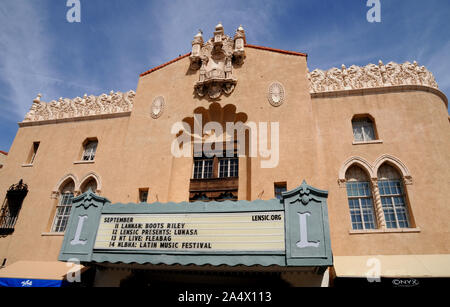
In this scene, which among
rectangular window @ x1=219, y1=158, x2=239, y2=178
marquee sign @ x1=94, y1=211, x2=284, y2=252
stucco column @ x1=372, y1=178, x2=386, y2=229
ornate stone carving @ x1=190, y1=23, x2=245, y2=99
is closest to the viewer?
marquee sign @ x1=94, y1=211, x2=284, y2=252

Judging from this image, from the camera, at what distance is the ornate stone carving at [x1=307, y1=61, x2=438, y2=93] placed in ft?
45.2

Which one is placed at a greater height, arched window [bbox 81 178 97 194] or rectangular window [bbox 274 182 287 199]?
arched window [bbox 81 178 97 194]

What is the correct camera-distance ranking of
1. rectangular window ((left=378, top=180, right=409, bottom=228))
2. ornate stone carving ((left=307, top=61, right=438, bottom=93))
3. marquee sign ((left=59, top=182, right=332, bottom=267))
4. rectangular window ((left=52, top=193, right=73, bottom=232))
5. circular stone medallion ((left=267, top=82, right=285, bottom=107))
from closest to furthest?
marquee sign ((left=59, top=182, right=332, bottom=267)) → rectangular window ((left=378, top=180, right=409, bottom=228)) → ornate stone carving ((left=307, top=61, right=438, bottom=93)) → circular stone medallion ((left=267, top=82, right=285, bottom=107)) → rectangular window ((left=52, top=193, right=73, bottom=232))

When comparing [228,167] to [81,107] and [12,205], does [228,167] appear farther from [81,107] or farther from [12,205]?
[12,205]

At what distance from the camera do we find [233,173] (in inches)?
565

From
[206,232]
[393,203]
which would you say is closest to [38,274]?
[206,232]

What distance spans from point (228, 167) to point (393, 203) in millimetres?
7162

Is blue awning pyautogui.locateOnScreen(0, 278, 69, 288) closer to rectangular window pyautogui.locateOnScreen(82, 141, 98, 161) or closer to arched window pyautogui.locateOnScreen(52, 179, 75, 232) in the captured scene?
arched window pyautogui.locateOnScreen(52, 179, 75, 232)

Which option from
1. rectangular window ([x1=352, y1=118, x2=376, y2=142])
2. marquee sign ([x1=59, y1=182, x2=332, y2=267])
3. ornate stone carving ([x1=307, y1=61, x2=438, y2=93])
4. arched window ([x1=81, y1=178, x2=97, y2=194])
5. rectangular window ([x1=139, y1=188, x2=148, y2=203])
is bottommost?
marquee sign ([x1=59, y1=182, x2=332, y2=267])

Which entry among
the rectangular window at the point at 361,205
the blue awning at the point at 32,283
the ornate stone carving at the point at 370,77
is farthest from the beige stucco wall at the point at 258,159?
the blue awning at the point at 32,283

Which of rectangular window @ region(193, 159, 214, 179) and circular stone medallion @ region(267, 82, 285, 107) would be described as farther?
rectangular window @ region(193, 159, 214, 179)

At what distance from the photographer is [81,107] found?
17812mm

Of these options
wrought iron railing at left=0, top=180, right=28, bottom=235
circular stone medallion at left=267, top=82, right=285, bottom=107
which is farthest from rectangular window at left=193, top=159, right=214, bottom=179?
wrought iron railing at left=0, top=180, right=28, bottom=235

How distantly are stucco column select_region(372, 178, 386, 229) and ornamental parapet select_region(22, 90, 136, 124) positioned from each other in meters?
12.7
